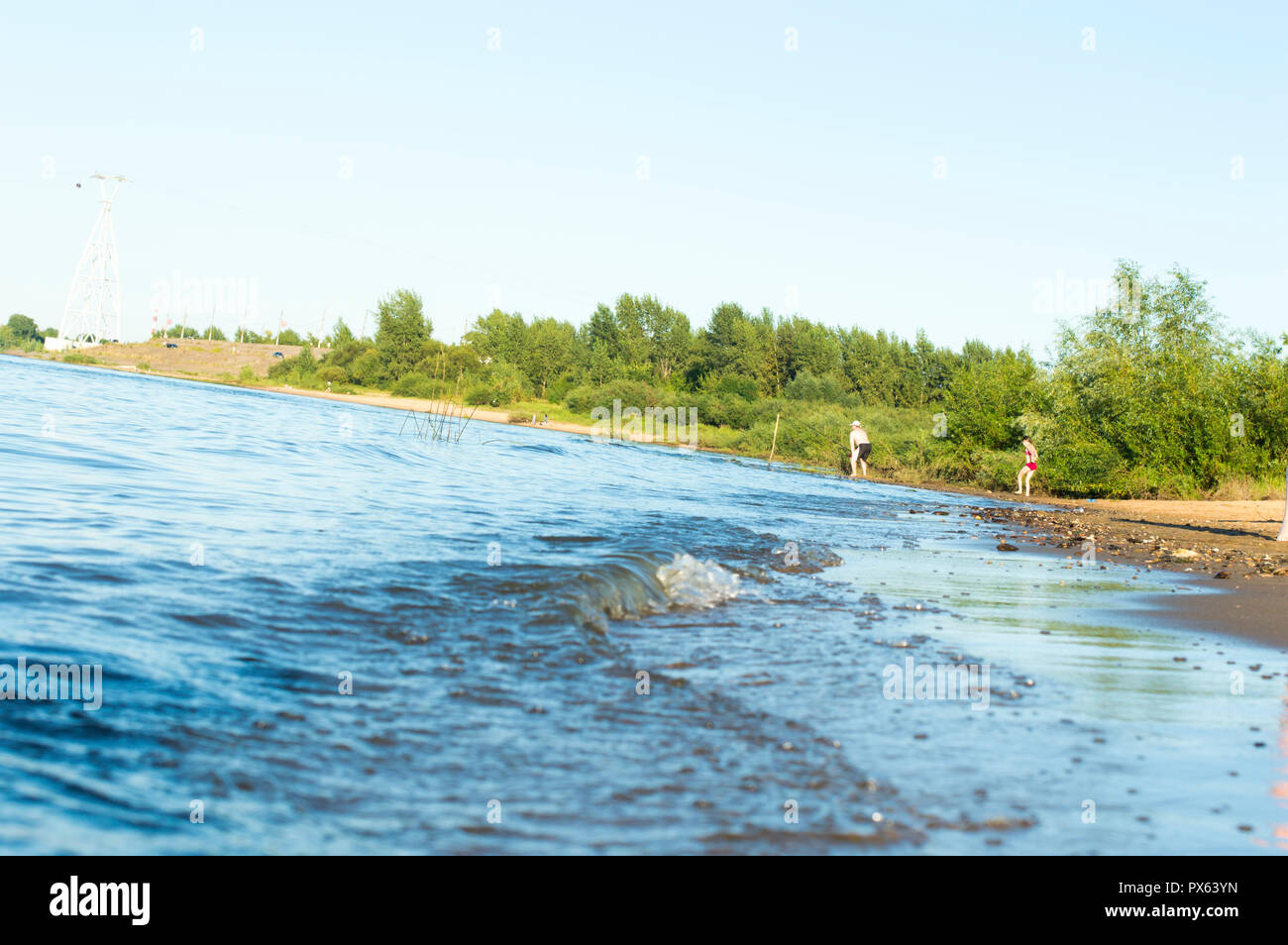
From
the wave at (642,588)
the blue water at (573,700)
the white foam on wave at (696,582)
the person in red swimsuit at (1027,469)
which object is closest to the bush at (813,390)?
the person in red swimsuit at (1027,469)

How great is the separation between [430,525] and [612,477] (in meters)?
12.9

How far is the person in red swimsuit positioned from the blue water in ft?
63.3

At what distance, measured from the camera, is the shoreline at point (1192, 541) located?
8680 mm

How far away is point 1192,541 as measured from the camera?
Result: 16672 mm

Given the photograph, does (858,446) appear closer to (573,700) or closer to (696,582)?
(696,582)

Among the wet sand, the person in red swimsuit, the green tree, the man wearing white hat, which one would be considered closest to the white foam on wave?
the wet sand

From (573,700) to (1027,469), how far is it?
27625mm

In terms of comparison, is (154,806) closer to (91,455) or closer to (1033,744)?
(1033,744)

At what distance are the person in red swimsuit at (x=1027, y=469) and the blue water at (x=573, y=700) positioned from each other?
63.3 ft

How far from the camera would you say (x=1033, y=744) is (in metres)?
4.43

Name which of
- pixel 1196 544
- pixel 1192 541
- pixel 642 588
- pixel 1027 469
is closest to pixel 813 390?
pixel 1027 469

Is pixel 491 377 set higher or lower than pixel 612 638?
higher
